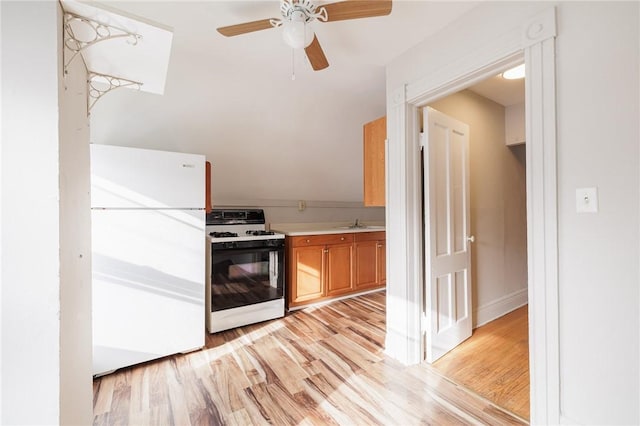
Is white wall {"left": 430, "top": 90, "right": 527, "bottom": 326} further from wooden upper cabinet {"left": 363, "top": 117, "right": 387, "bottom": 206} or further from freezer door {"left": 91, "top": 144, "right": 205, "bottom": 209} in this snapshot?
freezer door {"left": 91, "top": 144, "right": 205, "bottom": 209}

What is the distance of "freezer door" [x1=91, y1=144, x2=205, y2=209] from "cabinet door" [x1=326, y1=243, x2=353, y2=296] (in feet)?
6.04

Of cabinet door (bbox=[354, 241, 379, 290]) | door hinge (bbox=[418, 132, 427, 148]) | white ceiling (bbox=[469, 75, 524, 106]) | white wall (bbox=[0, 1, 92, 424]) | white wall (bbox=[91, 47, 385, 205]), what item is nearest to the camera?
white wall (bbox=[0, 1, 92, 424])

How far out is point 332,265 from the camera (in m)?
3.52

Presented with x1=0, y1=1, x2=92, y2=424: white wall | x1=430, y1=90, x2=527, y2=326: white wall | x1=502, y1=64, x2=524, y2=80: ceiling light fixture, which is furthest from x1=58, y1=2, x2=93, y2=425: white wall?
x1=502, y1=64, x2=524, y2=80: ceiling light fixture

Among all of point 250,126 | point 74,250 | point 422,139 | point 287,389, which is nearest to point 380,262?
point 422,139

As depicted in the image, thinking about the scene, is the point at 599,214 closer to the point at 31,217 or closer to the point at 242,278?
the point at 31,217

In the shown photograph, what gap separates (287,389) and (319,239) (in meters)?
1.83

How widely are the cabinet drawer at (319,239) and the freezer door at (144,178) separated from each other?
129 centimetres

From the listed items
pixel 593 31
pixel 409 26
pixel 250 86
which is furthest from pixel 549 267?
pixel 250 86

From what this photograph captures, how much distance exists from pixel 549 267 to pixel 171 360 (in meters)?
2.67

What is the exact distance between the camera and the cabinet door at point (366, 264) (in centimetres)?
374

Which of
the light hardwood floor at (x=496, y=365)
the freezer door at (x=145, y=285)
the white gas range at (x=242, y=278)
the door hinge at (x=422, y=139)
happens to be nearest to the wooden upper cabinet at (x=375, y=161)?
the door hinge at (x=422, y=139)

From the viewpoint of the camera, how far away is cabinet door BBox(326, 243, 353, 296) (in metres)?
3.49

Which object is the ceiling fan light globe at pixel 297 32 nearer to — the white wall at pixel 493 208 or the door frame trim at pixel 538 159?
the door frame trim at pixel 538 159
